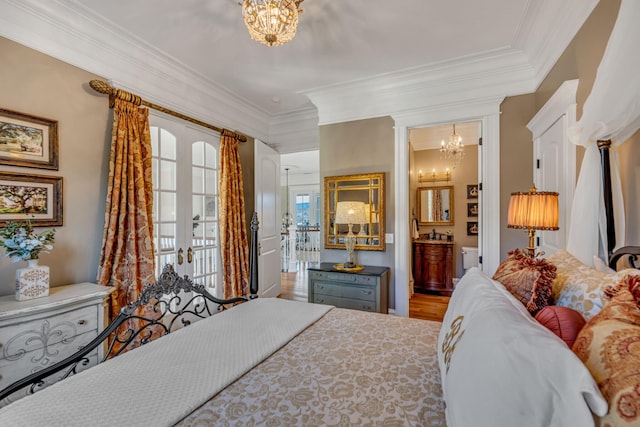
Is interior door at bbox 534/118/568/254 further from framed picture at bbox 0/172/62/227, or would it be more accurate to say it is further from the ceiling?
framed picture at bbox 0/172/62/227

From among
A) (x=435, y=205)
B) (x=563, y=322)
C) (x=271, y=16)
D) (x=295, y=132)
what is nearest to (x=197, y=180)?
(x=295, y=132)

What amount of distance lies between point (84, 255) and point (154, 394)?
1.81m

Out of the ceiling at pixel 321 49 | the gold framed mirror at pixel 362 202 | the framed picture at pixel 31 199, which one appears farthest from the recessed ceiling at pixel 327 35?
the framed picture at pixel 31 199

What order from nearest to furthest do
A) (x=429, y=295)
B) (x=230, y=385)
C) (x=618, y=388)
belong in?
(x=618, y=388), (x=230, y=385), (x=429, y=295)

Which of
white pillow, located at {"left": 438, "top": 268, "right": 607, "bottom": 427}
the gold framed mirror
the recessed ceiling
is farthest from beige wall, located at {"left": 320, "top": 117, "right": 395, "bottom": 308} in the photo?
white pillow, located at {"left": 438, "top": 268, "right": 607, "bottom": 427}

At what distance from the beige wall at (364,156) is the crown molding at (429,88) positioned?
5.2 inches

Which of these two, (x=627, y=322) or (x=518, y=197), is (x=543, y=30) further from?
(x=627, y=322)

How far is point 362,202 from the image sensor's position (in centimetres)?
323

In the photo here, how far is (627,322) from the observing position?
668 millimetres

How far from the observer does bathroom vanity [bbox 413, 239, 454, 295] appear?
454 centimetres

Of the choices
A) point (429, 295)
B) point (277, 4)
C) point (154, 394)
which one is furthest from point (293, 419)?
point (429, 295)

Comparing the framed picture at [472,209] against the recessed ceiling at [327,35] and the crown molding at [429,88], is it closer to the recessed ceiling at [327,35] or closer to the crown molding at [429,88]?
the crown molding at [429,88]

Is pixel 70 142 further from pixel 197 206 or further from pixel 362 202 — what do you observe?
pixel 362 202

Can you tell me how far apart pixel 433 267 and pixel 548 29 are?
3.43 metres
